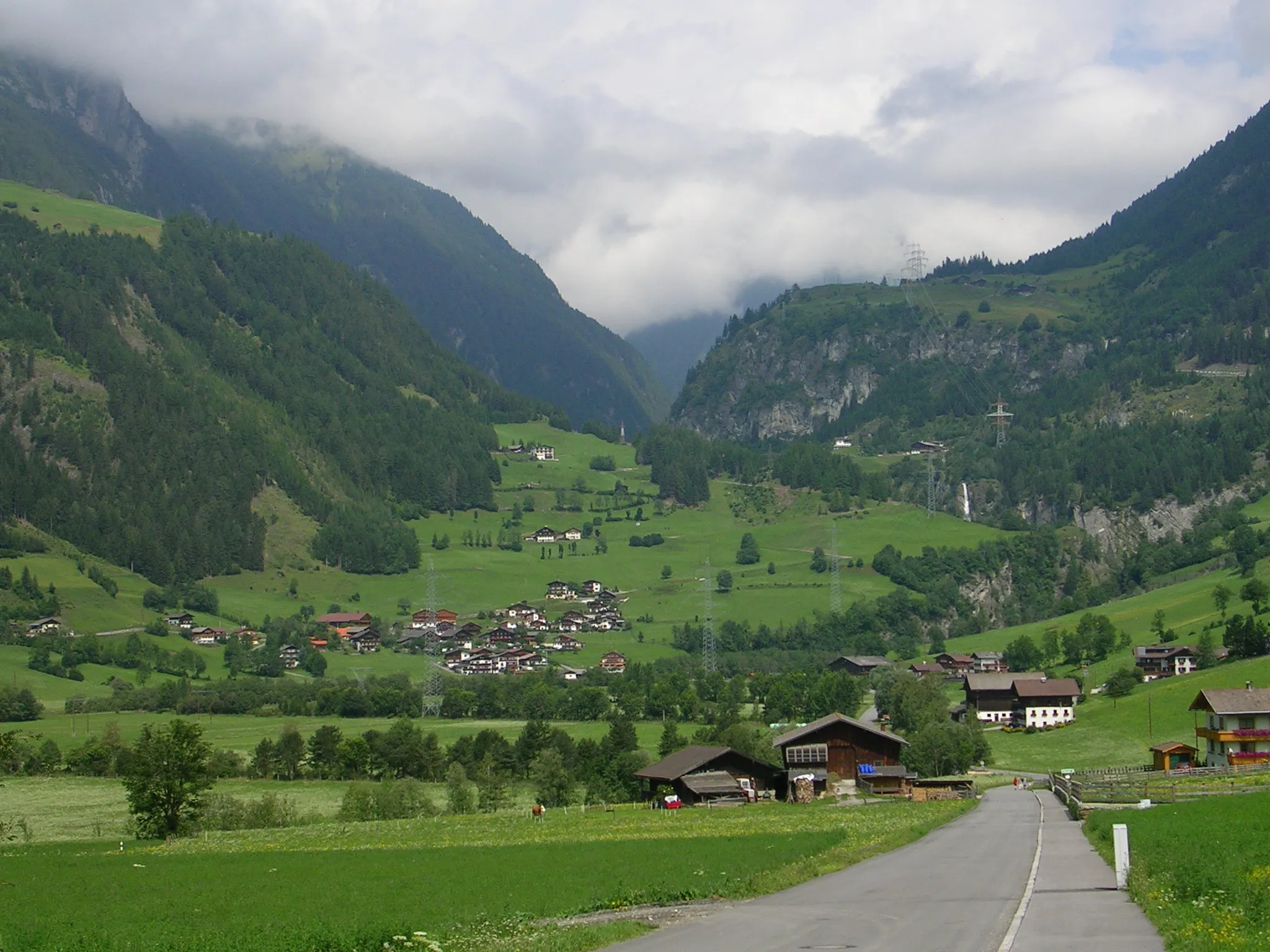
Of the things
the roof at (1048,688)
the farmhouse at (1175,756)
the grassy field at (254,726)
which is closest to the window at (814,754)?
the farmhouse at (1175,756)

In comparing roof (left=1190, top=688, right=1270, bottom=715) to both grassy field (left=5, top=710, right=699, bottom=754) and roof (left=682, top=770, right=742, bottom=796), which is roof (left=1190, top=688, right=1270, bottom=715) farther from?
grassy field (left=5, top=710, right=699, bottom=754)

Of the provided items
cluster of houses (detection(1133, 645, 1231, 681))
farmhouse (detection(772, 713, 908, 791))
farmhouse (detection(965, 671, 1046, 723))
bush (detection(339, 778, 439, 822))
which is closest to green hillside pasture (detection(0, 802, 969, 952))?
bush (detection(339, 778, 439, 822))

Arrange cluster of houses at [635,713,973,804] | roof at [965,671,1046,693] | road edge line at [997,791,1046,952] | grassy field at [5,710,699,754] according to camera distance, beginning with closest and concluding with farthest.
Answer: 1. road edge line at [997,791,1046,952]
2. cluster of houses at [635,713,973,804]
3. grassy field at [5,710,699,754]
4. roof at [965,671,1046,693]

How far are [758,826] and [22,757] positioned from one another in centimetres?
8476

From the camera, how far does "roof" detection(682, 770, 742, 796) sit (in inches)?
3374

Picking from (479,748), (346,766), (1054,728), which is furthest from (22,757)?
(1054,728)

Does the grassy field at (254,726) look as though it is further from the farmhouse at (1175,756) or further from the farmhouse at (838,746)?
the farmhouse at (1175,756)

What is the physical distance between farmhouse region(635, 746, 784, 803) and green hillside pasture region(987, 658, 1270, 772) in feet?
95.3

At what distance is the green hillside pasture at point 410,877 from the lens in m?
32.0

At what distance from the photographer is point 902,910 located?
33500 millimetres

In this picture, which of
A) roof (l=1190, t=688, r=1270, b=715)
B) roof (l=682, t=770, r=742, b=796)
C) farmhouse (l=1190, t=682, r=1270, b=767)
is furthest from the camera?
roof (l=1190, t=688, r=1270, b=715)

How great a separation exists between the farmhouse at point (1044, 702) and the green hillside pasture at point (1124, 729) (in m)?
2.11

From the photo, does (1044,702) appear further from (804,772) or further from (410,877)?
(410,877)

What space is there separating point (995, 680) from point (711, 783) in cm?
8383
